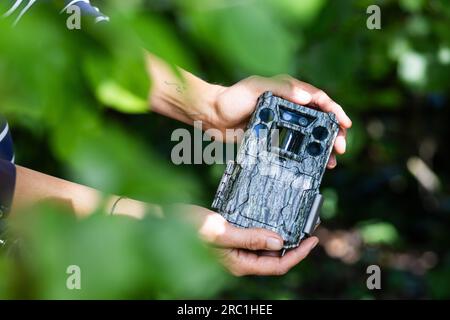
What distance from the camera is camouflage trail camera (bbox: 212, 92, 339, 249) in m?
1.54

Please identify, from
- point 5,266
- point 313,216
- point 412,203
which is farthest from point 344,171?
point 5,266

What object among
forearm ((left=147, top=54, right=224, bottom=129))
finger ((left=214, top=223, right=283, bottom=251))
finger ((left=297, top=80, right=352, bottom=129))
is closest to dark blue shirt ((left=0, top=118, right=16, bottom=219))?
finger ((left=214, top=223, right=283, bottom=251))

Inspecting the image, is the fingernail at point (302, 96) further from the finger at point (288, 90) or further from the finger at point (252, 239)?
the finger at point (252, 239)

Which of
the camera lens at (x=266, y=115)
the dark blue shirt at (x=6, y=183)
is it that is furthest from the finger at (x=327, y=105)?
the dark blue shirt at (x=6, y=183)

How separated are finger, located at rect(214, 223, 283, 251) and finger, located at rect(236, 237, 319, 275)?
63 mm

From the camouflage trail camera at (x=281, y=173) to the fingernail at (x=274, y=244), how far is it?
0.03 m

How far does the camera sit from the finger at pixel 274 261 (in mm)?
1604

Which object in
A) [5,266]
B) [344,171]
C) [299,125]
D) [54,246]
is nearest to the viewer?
[54,246]

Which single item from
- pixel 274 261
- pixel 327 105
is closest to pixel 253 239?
pixel 274 261

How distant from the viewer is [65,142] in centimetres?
57

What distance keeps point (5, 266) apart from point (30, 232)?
0.41 feet

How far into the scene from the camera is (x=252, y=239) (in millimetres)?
1534

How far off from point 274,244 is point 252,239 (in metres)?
0.05

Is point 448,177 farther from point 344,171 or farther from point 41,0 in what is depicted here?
point 41,0
